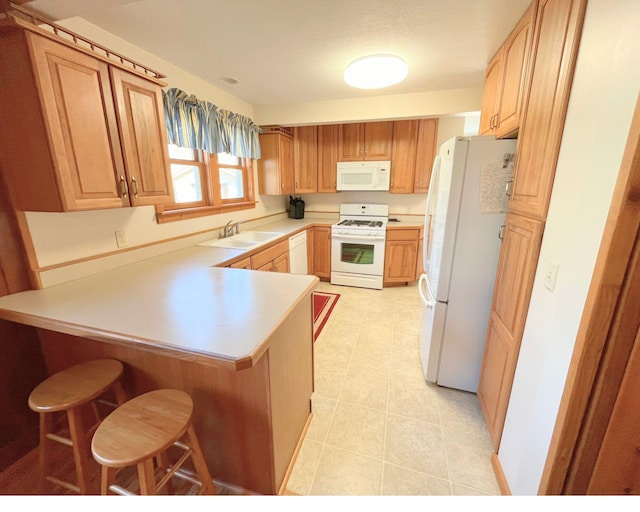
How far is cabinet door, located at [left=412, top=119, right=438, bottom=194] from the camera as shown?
11.9ft

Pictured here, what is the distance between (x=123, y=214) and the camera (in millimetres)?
1925

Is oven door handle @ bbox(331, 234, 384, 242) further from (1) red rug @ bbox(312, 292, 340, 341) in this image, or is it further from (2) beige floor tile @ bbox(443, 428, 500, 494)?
(2) beige floor tile @ bbox(443, 428, 500, 494)

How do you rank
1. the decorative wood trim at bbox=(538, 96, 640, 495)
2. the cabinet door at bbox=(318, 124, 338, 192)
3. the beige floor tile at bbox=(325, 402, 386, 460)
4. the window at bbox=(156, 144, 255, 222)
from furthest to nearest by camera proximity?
the cabinet door at bbox=(318, 124, 338, 192) < the window at bbox=(156, 144, 255, 222) < the beige floor tile at bbox=(325, 402, 386, 460) < the decorative wood trim at bbox=(538, 96, 640, 495)

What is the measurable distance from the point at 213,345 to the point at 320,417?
A: 1162mm

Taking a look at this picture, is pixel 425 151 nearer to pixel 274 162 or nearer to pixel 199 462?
pixel 274 162

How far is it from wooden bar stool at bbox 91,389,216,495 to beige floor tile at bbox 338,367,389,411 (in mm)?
1035

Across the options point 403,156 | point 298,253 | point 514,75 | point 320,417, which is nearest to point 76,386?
point 320,417

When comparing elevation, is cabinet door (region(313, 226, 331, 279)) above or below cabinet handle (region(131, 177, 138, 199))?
below

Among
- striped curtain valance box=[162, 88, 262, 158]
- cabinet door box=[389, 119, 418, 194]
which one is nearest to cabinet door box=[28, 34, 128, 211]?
striped curtain valance box=[162, 88, 262, 158]

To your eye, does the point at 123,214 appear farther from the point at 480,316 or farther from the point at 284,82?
the point at 480,316

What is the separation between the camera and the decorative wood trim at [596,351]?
73 cm

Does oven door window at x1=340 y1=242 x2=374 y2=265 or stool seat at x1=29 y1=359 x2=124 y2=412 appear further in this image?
oven door window at x1=340 y1=242 x2=374 y2=265

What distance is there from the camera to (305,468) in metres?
1.45

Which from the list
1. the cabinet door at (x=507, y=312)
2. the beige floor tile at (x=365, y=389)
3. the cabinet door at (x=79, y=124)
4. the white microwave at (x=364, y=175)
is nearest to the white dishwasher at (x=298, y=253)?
the white microwave at (x=364, y=175)
